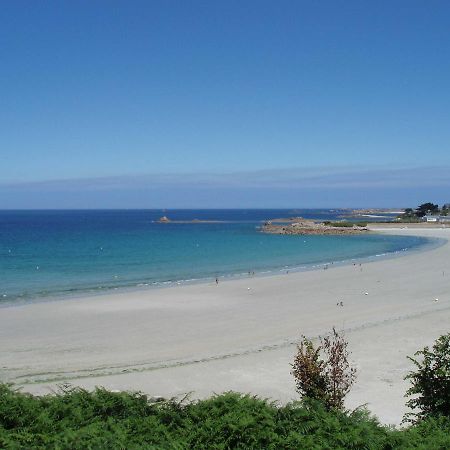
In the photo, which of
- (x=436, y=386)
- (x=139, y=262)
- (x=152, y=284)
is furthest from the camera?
(x=139, y=262)

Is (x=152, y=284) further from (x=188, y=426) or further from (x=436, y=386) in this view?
(x=188, y=426)

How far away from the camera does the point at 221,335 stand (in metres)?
20.5

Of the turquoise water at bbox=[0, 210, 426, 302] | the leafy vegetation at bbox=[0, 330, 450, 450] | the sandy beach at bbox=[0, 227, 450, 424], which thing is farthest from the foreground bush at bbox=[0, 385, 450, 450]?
the turquoise water at bbox=[0, 210, 426, 302]

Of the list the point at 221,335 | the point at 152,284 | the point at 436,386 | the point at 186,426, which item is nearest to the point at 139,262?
the point at 152,284

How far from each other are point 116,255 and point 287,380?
4147cm

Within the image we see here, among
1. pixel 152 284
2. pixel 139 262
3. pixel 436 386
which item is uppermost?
pixel 436 386

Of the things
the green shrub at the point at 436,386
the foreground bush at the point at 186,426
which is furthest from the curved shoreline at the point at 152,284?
the green shrub at the point at 436,386

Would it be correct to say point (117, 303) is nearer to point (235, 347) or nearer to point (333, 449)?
point (235, 347)

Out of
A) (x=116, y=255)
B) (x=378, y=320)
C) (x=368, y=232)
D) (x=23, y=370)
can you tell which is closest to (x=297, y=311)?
(x=378, y=320)

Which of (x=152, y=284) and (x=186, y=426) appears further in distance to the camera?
(x=152, y=284)

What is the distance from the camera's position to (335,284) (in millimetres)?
34312

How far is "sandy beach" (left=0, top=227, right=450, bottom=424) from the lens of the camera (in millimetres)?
14461

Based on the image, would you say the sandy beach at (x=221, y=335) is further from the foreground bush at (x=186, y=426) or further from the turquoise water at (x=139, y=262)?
the turquoise water at (x=139, y=262)

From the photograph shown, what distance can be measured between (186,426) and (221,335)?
13.3m
